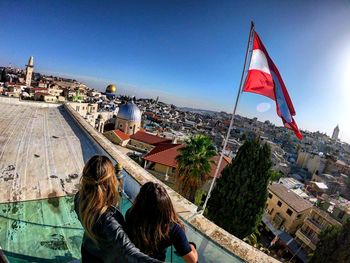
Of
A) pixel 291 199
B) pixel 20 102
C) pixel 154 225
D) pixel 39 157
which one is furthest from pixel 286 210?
pixel 154 225

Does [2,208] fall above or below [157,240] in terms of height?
below

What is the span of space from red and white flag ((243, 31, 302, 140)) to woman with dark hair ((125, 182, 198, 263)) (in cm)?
468

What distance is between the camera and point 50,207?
3.96m

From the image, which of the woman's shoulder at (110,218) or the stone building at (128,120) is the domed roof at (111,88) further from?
the woman's shoulder at (110,218)

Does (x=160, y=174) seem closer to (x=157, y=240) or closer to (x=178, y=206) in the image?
(x=178, y=206)

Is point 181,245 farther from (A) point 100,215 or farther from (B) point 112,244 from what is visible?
(A) point 100,215

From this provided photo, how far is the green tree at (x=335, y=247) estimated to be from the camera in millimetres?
19891

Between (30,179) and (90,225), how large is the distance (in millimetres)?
3770

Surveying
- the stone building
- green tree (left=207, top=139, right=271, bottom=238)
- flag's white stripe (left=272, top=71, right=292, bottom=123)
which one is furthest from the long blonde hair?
the stone building

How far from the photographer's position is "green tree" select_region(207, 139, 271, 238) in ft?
53.5

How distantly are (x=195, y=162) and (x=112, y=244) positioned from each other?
1380 cm

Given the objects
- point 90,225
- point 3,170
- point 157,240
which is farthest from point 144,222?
point 3,170

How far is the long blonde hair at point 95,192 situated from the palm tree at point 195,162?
13.4m

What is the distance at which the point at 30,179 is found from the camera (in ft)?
16.0
